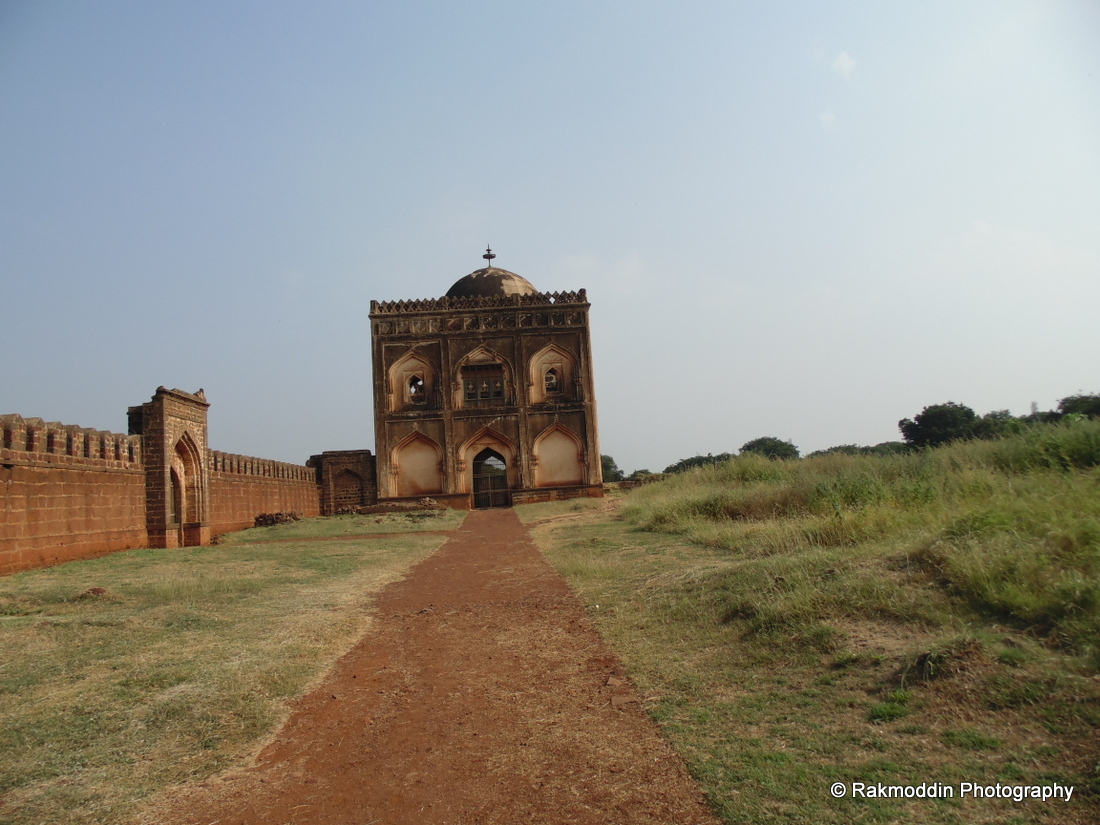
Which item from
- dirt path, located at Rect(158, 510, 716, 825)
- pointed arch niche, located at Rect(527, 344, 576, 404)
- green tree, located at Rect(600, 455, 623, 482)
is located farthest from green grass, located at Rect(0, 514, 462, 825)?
green tree, located at Rect(600, 455, 623, 482)

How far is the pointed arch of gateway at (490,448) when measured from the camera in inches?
1021

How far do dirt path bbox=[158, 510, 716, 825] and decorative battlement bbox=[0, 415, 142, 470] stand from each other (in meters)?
6.07

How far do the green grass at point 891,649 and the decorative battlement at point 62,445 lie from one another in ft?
22.8

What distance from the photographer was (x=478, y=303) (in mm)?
26625

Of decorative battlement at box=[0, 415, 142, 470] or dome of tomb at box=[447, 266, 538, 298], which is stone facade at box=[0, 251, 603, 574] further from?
decorative battlement at box=[0, 415, 142, 470]

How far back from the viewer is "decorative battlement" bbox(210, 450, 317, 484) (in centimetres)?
1586

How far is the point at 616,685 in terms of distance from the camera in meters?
3.96

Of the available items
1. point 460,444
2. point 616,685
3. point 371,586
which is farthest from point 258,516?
point 616,685

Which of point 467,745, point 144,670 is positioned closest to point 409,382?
point 144,670

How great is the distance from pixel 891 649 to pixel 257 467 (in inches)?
690

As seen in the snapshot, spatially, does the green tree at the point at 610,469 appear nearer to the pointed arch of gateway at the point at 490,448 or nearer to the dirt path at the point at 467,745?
the pointed arch of gateway at the point at 490,448

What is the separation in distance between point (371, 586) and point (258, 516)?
1170cm

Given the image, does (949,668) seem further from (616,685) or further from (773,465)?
(773,465)

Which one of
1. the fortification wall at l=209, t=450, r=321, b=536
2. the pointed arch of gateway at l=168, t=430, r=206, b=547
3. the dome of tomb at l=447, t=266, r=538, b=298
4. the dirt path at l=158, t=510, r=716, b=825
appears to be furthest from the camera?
the dome of tomb at l=447, t=266, r=538, b=298
